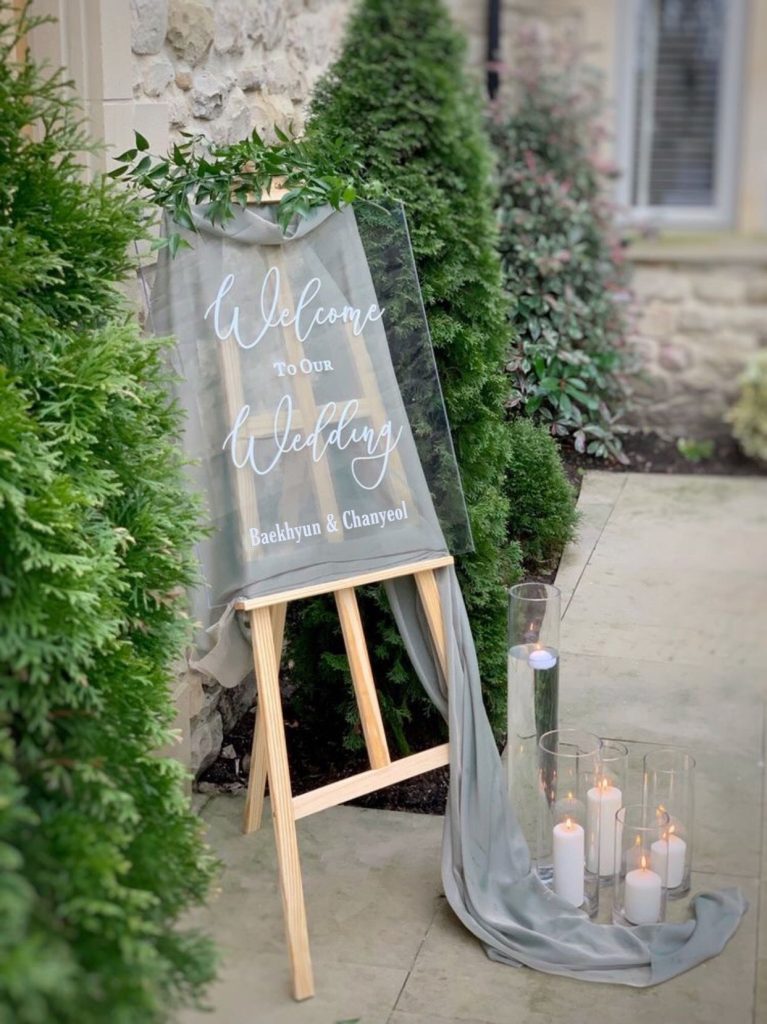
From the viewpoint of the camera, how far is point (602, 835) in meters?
2.31

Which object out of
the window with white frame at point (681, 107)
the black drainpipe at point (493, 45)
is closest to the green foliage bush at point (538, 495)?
the window with white frame at point (681, 107)

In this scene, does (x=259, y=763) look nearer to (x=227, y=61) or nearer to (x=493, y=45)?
(x=227, y=61)

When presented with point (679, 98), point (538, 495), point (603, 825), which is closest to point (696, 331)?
point (679, 98)

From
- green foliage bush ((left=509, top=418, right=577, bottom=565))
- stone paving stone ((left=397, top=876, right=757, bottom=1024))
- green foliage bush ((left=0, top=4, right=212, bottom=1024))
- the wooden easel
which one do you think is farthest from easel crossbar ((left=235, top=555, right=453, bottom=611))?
stone paving stone ((left=397, top=876, right=757, bottom=1024))

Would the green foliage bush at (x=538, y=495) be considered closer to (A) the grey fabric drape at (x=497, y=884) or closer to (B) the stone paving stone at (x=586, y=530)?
(B) the stone paving stone at (x=586, y=530)

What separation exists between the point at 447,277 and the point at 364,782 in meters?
0.93

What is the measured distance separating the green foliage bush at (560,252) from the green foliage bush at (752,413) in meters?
0.32

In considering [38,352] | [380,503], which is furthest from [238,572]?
[38,352]

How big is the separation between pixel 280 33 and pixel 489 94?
124 cm

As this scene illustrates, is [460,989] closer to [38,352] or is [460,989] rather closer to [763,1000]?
[763,1000]

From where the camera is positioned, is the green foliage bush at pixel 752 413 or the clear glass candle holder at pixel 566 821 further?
the green foliage bush at pixel 752 413

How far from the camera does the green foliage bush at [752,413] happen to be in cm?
282

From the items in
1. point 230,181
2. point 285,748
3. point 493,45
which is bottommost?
point 285,748

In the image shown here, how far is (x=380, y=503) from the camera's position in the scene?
86.7 inches
